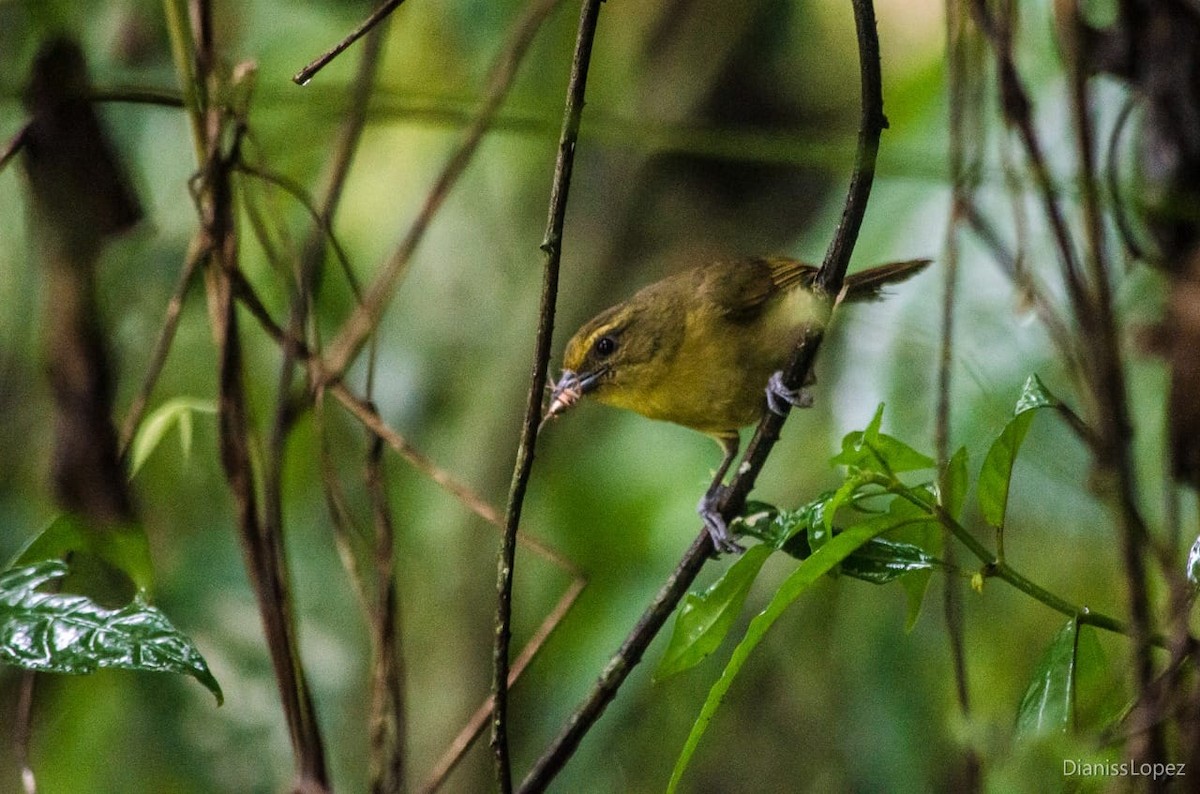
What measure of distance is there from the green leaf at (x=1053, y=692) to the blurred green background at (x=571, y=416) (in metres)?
0.55

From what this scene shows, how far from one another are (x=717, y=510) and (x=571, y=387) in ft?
3.38

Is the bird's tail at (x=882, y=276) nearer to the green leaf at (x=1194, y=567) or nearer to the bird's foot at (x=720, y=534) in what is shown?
the bird's foot at (x=720, y=534)

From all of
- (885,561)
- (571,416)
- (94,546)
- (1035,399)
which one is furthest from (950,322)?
(571,416)

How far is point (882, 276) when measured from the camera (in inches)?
109

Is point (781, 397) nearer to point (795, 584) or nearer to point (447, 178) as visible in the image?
point (795, 584)

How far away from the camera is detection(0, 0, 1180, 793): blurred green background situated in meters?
2.74

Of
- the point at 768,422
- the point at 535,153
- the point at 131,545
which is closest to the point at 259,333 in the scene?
the point at 535,153

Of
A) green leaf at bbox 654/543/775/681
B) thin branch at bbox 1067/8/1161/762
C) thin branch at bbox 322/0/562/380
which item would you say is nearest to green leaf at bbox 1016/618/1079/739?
thin branch at bbox 1067/8/1161/762

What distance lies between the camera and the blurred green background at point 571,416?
9.00 ft

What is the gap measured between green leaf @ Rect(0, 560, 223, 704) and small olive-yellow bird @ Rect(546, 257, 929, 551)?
1.31 m

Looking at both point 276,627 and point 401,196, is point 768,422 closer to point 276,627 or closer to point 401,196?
point 276,627

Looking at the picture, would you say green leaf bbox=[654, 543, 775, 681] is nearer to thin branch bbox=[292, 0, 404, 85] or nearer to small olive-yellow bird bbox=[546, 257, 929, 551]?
thin branch bbox=[292, 0, 404, 85]

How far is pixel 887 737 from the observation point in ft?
9.84

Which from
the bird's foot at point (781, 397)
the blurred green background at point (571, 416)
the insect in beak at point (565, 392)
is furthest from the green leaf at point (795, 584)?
the insect in beak at point (565, 392)
